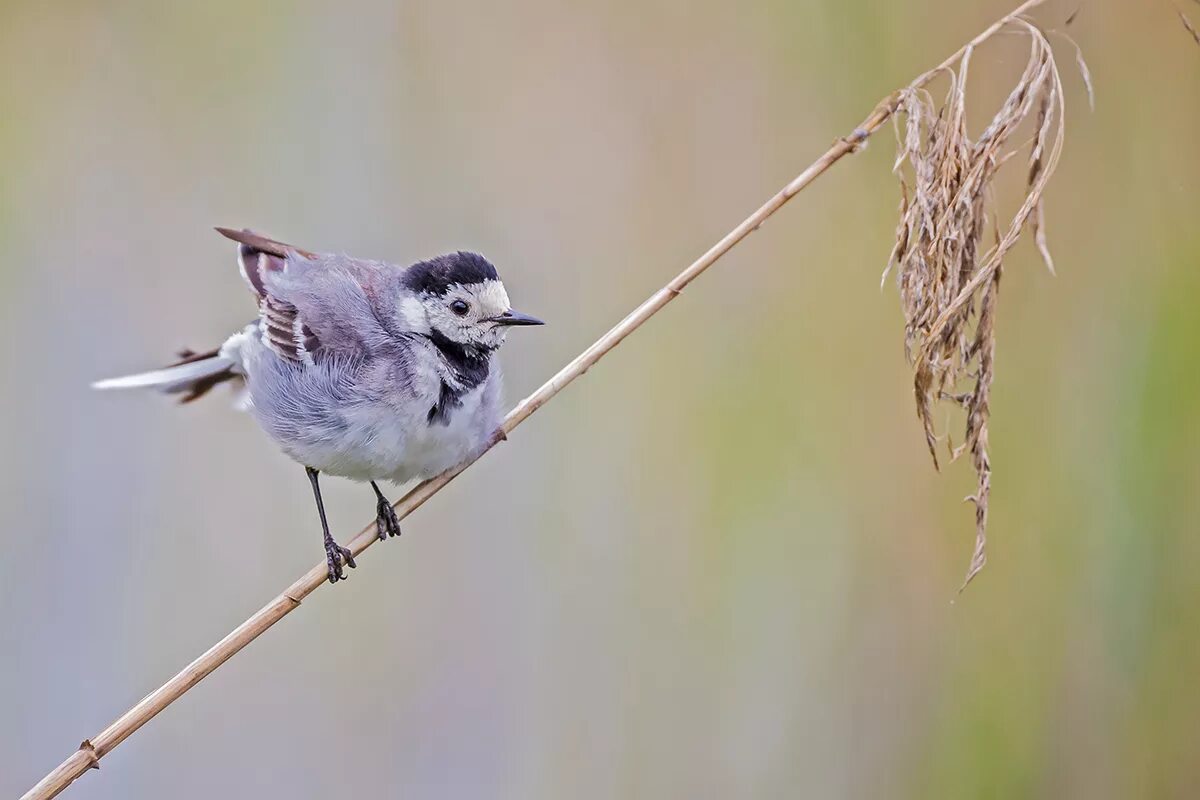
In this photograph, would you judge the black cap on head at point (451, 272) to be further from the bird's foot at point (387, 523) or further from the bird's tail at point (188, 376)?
the bird's tail at point (188, 376)

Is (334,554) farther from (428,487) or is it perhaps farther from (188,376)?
(188,376)

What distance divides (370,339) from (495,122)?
1.23 m

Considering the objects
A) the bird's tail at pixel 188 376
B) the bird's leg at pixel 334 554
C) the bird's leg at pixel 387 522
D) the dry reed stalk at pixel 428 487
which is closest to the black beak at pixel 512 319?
the dry reed stalk at pixel 428 487

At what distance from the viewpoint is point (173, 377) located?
Answer: 10.4ft

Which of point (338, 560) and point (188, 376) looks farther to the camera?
point (188, 376)

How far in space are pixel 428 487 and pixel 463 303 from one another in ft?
1.58

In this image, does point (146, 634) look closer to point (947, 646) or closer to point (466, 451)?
point (466, 451)

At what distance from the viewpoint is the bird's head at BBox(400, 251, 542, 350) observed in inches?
110

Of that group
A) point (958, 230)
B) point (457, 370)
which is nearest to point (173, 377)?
point (457, 370)

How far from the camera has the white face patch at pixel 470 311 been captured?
2.81 meters

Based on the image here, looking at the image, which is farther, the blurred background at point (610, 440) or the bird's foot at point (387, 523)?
the blurred background at point (610, 440)

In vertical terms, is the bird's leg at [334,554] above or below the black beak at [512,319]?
below

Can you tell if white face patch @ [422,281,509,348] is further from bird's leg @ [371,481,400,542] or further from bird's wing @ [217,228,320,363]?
bird's leg @ [371,481,400,542]

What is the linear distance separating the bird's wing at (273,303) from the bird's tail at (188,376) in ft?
0.94
